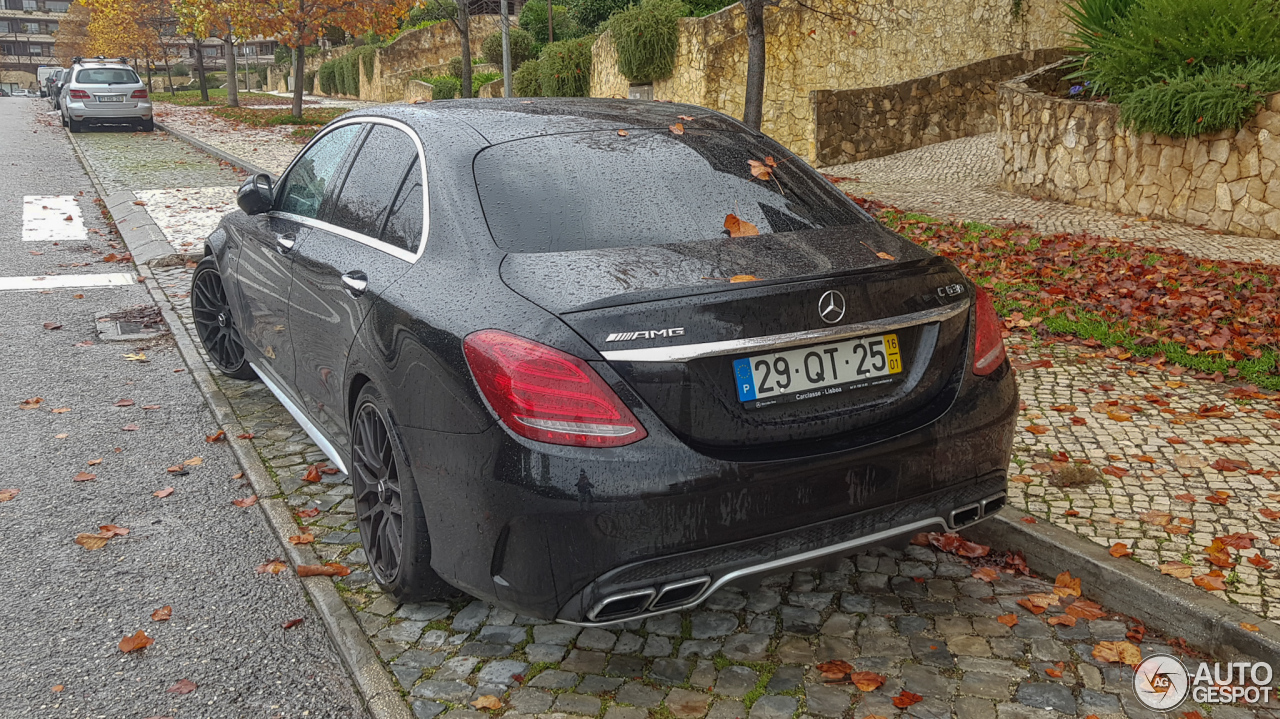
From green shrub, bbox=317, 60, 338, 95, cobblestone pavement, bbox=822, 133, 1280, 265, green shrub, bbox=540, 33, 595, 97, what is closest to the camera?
cobblestone pavement, bbox=822, 133, 1280, 265

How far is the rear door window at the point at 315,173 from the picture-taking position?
14.6 feet

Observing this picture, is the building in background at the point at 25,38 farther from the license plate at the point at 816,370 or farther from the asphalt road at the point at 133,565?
the license plate at the point at 816,370

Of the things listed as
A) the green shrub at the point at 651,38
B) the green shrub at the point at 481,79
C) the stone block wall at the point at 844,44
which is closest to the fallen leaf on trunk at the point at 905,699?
the stone block wall at the point at 844,44

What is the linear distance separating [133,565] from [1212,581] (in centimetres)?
378

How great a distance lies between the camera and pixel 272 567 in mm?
3945

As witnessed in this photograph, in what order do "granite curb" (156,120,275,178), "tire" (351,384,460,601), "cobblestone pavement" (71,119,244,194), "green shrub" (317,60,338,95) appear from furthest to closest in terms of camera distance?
1. "green shrub" (317,60,338,95)
2. "granite curb" (156,120,275,178)
3. "cobblestone pavement" (71,119,244,194)
4. "tire" (351,384,460,601)

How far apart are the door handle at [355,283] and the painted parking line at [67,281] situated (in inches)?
258

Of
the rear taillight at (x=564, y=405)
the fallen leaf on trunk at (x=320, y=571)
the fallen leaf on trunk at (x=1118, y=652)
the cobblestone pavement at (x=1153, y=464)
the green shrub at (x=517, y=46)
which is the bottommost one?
the fallen leaf on trunk at (x=320, y=571)

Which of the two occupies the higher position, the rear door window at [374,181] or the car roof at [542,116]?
the car roof at [542,116]

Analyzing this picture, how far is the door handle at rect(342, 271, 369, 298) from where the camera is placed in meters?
3.58

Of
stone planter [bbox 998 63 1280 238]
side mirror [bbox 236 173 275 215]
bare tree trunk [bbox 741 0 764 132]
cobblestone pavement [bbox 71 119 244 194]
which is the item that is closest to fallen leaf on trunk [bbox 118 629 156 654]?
side mirror [bbox 236 173 275 215]

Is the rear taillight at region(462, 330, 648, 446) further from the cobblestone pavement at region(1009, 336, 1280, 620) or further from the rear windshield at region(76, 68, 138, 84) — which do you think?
the rear windshield at region(76, 68, 138, 84)

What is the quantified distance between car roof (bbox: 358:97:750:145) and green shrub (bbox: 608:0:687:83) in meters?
16.8

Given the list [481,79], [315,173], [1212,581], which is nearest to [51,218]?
[315,173]
